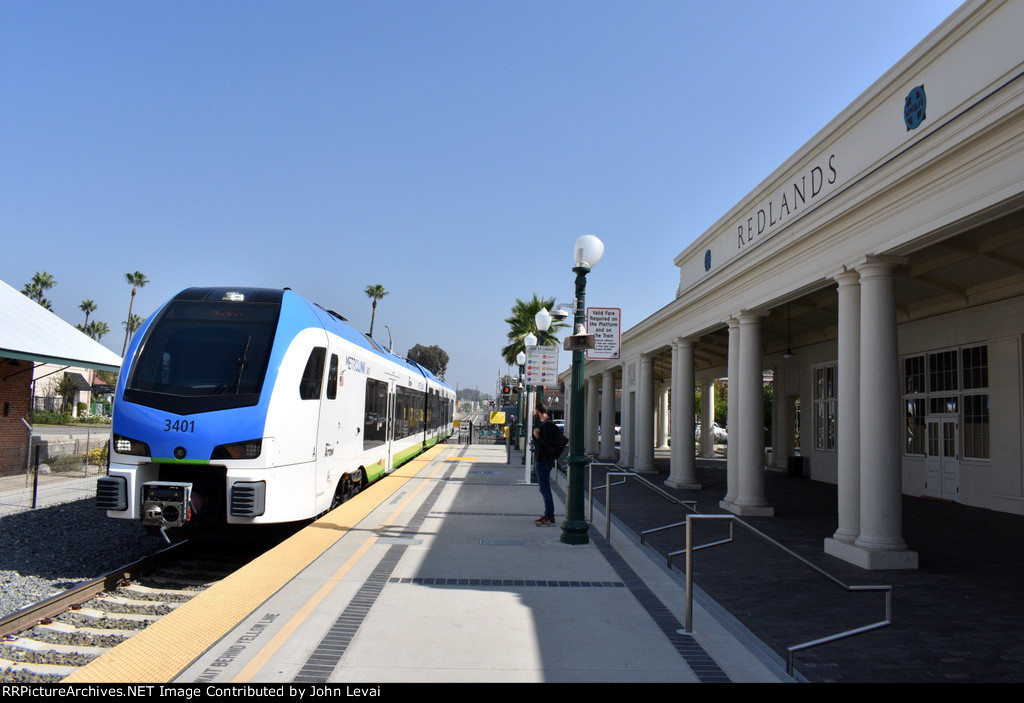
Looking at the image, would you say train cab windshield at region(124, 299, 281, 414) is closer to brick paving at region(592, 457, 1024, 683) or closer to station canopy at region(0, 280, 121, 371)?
brick paving at region(592, 457, 1024, 683)

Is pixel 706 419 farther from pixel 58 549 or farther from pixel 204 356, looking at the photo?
pixel 58 549

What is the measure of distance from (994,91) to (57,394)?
66.4m

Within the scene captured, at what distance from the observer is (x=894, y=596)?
6.79m

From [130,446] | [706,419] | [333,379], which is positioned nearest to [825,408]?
[706,419]

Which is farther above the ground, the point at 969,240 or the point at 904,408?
the point at 969,240

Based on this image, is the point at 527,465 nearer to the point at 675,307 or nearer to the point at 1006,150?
the point at 675,307

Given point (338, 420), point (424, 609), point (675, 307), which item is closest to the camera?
point (424, 609)

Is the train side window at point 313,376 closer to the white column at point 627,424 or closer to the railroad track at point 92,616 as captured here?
the railroad track at point 92,616

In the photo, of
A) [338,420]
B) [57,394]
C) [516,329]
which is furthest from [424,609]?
[57,394]

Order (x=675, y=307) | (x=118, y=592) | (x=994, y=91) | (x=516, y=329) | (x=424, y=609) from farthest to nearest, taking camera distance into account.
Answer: (x=516, y=329)
(x=675, y=307)
(x=118, y=592)
(x=994, y=91)
(x=424, y=609)

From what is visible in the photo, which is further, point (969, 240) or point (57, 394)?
point (57, 394)

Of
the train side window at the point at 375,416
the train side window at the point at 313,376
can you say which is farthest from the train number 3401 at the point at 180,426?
the train side window at the point at 375,416

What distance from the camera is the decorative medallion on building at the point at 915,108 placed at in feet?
25.7
